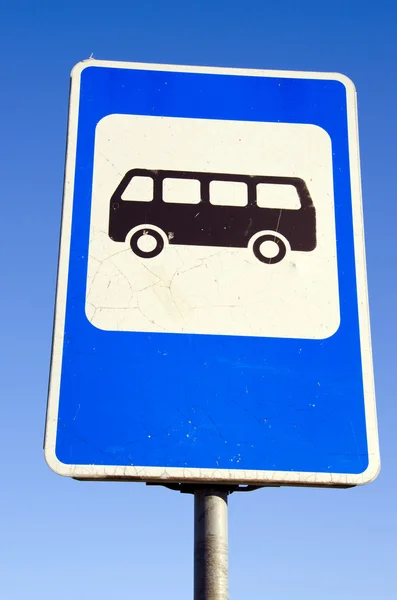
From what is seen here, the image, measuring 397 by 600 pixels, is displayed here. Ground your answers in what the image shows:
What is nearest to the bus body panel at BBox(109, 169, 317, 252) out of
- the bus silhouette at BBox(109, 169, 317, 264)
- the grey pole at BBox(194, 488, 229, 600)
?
the bus silhouette at BBox(109, 169, 317, 264)

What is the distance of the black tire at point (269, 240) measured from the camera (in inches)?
80.6

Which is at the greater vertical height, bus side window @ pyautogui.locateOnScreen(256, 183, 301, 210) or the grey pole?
bus side window @ pyautogui.locateOnScreen(256, 183, 301, 210)

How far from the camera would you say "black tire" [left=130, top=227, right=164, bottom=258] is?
2037 mm

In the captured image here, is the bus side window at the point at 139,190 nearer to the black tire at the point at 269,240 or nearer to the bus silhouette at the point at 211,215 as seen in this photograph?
the bus silhouette at the point at 211,215

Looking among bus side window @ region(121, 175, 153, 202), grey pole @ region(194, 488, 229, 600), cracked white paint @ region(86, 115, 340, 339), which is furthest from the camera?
bus side window @ region(121, 175, 153, 202)

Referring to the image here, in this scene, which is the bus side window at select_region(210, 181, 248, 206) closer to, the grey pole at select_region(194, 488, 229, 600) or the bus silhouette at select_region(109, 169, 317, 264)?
the bus silhouette at select_region(109, 169, 317, 264)

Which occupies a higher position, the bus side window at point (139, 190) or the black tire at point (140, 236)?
the bus side window at point (139, 190)

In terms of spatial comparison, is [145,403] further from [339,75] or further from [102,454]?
[339,75]

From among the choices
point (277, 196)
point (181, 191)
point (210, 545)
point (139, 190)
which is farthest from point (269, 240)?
point (210, 545)

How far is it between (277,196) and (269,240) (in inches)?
6.0

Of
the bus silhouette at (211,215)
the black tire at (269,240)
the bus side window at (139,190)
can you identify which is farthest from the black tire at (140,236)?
the black tire at (269,240)

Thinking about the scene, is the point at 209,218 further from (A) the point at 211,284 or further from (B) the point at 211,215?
(A) the point at 211,284

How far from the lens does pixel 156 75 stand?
2.30m

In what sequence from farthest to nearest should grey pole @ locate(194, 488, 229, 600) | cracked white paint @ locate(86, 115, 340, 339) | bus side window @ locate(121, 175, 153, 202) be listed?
bus side window @ locate(121, 175, 153, 202), cracked white paint @ locate(86, 115, 340, 339), grey pole @ locate(194, 488, 229, 600)
